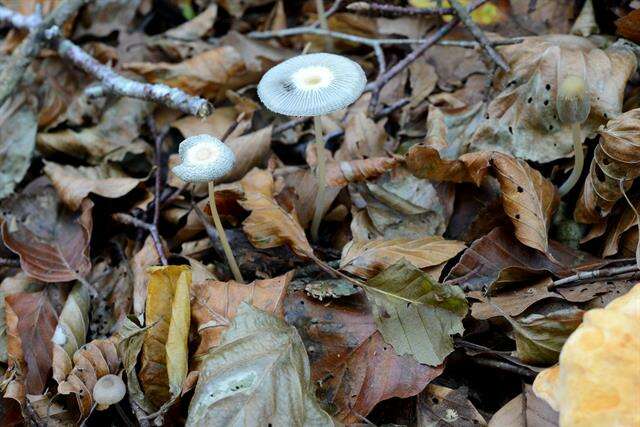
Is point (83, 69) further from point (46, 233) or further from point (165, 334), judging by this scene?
point (165, 334)

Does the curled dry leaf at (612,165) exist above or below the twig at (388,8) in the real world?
below

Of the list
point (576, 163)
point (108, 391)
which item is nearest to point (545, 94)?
point (576, 163)

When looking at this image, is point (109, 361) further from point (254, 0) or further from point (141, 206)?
point (254, 0)

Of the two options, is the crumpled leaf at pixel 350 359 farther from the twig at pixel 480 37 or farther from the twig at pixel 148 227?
the twig at pixel 480 37

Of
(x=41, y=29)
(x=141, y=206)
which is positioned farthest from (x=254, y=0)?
(x=141, y=206)

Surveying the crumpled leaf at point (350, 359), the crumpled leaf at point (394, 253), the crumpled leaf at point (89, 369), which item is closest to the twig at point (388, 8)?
the crumpled leaf at point (394, 253)

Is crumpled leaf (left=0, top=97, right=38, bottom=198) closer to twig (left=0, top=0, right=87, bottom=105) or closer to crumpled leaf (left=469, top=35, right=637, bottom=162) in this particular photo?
twig (left=0, top=0, right=87, bottom=105)
